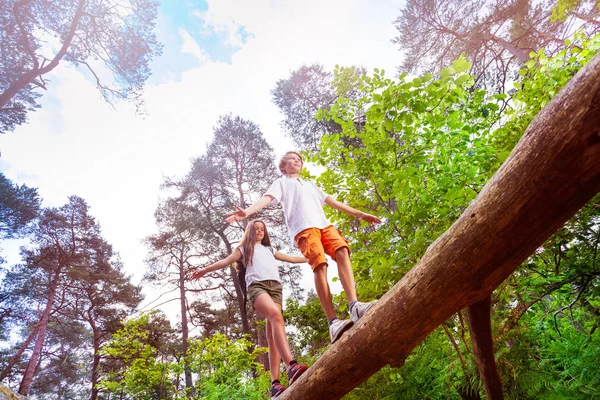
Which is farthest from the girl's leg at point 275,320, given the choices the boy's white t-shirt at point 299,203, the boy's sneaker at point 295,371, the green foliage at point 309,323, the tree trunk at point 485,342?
the green foliage at point 309,323

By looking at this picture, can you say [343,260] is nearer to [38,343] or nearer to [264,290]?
[264,290]

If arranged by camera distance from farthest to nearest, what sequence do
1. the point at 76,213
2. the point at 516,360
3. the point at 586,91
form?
the point at 76,213, the point at 516,360, the point at 586,91

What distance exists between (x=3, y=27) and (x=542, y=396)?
18831mm

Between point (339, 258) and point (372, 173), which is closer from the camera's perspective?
point (339, 258)

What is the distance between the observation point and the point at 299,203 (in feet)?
9.20

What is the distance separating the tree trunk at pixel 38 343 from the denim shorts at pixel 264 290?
1563 cm

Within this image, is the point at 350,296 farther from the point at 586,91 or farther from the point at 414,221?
the point at 586,91

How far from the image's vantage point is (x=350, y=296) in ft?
7.90

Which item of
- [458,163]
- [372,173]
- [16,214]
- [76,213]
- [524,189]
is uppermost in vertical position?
[76,213]

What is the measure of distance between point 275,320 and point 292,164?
5.10 ft

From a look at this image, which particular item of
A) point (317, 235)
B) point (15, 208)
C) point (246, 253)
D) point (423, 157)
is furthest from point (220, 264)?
point (15, 208)

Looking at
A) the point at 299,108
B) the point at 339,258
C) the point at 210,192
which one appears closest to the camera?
the point at 339,258

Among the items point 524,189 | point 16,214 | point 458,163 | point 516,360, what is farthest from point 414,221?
point 16,214

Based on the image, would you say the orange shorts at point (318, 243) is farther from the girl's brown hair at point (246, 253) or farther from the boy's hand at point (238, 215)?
the girl's brown hair at point (246, 253)
